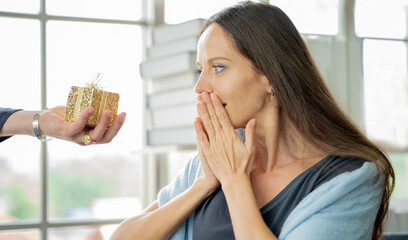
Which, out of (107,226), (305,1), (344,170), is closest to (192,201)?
(344,170)

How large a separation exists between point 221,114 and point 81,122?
417 mm

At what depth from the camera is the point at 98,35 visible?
10.9 feet

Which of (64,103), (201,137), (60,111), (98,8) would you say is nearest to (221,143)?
(201,137)

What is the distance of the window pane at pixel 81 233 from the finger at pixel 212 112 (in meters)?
1.91

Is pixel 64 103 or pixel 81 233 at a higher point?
pixel 64 103

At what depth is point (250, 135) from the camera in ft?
5.15

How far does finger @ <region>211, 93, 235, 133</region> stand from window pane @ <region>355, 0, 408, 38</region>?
2.28m

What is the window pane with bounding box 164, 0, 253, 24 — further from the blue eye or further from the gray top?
the gray top

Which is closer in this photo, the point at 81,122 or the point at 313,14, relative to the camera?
the point at 81,122

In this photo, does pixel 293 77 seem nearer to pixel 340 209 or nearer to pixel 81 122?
pixel 340 209

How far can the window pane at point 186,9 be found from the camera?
336 centimetres

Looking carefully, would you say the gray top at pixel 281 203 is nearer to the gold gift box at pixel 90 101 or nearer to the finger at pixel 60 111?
A: the gold gift box at pixel 90 101

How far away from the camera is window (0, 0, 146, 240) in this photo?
3113mm

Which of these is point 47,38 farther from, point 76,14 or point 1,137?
point 1,137
